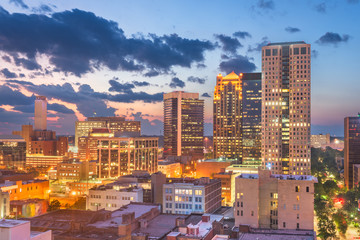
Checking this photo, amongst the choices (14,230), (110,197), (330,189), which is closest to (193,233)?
(14,230)

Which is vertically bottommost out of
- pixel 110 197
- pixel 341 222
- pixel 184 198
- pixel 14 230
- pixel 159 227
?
pixel 341 222

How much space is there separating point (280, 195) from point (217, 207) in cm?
6020

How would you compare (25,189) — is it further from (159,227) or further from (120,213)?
(159,227)

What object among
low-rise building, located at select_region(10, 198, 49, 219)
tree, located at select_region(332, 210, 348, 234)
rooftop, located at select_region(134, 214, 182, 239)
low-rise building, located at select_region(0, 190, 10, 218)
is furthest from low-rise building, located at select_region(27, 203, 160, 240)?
tree, located at select_region(332, 210, 348, 234)

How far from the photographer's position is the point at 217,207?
144 metres

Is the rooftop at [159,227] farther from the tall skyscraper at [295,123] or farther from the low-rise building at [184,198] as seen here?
the tall skyscraper at [295,123]

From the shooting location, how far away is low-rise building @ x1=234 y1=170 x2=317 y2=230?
8438 cm

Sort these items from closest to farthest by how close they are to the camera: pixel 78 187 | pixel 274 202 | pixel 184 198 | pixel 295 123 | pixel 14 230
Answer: pixel 14 230
pixel 274 202
pixel 184 198
pixel 78 187
pixel 295 123

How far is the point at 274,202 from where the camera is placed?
88125 mm

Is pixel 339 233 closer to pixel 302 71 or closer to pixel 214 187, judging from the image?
pixel 214 187

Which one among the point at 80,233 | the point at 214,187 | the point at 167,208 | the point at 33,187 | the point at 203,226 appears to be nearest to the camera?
the point at 80,233

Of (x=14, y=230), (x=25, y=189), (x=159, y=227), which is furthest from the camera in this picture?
(x=25, y=189)

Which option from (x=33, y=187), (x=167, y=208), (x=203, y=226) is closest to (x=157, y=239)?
(x=203, y=226)

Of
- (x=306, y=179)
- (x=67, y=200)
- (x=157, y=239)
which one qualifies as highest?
(x=306, y=179)
